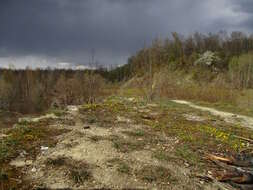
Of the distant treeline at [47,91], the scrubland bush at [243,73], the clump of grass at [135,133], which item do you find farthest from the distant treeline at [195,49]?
the clump of grass at [135,133]

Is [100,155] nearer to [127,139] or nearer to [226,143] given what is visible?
[127,139]

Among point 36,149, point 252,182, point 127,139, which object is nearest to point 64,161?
point 36,149

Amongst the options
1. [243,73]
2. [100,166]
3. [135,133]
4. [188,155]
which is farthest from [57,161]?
[243,73]

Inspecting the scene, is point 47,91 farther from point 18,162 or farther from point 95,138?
point 18,162

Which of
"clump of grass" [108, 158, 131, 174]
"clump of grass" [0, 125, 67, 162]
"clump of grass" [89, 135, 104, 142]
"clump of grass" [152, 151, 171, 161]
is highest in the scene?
"clump of grass" [0, 125, 67, 162]

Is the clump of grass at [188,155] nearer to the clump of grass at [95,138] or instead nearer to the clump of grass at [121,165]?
the clump of grass at [121,165]

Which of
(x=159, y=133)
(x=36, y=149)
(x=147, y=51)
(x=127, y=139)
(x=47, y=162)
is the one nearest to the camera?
(x=47, y=162)

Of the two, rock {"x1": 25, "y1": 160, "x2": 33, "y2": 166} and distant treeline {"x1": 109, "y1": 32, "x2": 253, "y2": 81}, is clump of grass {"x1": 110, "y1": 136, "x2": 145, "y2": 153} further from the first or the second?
distant treeline {"x1": 109, "y1": 32, "x2": 253, "y2": 81}

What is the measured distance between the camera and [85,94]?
15539 mm

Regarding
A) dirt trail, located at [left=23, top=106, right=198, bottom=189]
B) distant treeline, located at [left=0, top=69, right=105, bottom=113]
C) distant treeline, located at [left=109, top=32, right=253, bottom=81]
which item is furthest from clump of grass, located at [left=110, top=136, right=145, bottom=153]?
distant treeline, located at [left=109, top=32, right=253, bottom=81]

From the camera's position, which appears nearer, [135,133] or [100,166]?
[100,166]

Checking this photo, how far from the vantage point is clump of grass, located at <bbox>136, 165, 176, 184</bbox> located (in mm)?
3057

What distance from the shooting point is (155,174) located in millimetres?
3193

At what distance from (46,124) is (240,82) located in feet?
107
